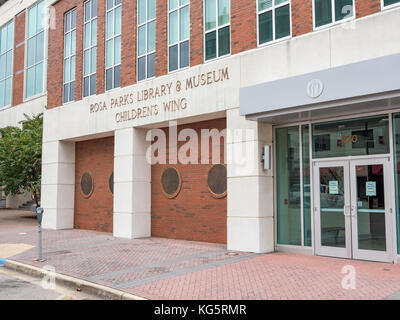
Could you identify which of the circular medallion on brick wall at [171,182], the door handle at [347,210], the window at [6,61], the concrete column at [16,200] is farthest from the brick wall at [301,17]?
the concrete column at [16,200]

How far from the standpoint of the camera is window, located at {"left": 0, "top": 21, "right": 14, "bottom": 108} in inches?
1158

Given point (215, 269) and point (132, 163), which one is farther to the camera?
point (132, 163)

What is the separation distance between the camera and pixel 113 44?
1566cm

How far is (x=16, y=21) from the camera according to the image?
94.9 ft

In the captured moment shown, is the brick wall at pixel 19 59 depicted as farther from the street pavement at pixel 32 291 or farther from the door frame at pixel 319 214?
the door frame at pixel 319 214

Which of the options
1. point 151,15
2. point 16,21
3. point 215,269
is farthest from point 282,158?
point 16,21

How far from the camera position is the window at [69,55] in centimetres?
1756

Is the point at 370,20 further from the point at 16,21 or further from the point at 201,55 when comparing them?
the point at 16,21

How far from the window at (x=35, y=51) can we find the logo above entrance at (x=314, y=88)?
20983mm

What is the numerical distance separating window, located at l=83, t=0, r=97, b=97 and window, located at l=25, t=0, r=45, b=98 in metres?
10.2

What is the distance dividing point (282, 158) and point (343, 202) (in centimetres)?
204

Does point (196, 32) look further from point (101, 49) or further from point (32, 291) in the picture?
point (32, 291)

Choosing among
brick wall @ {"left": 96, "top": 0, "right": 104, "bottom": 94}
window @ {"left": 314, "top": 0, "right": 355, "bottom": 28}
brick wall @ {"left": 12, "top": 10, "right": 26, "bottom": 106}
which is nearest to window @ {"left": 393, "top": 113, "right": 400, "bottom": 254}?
window @ {"left": 314, "top": 0, "right": 355, "bottom": 28}

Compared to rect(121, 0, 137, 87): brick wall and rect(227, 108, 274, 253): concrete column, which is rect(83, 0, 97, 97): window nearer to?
rect(121, 0, 137, 87): brick wall
